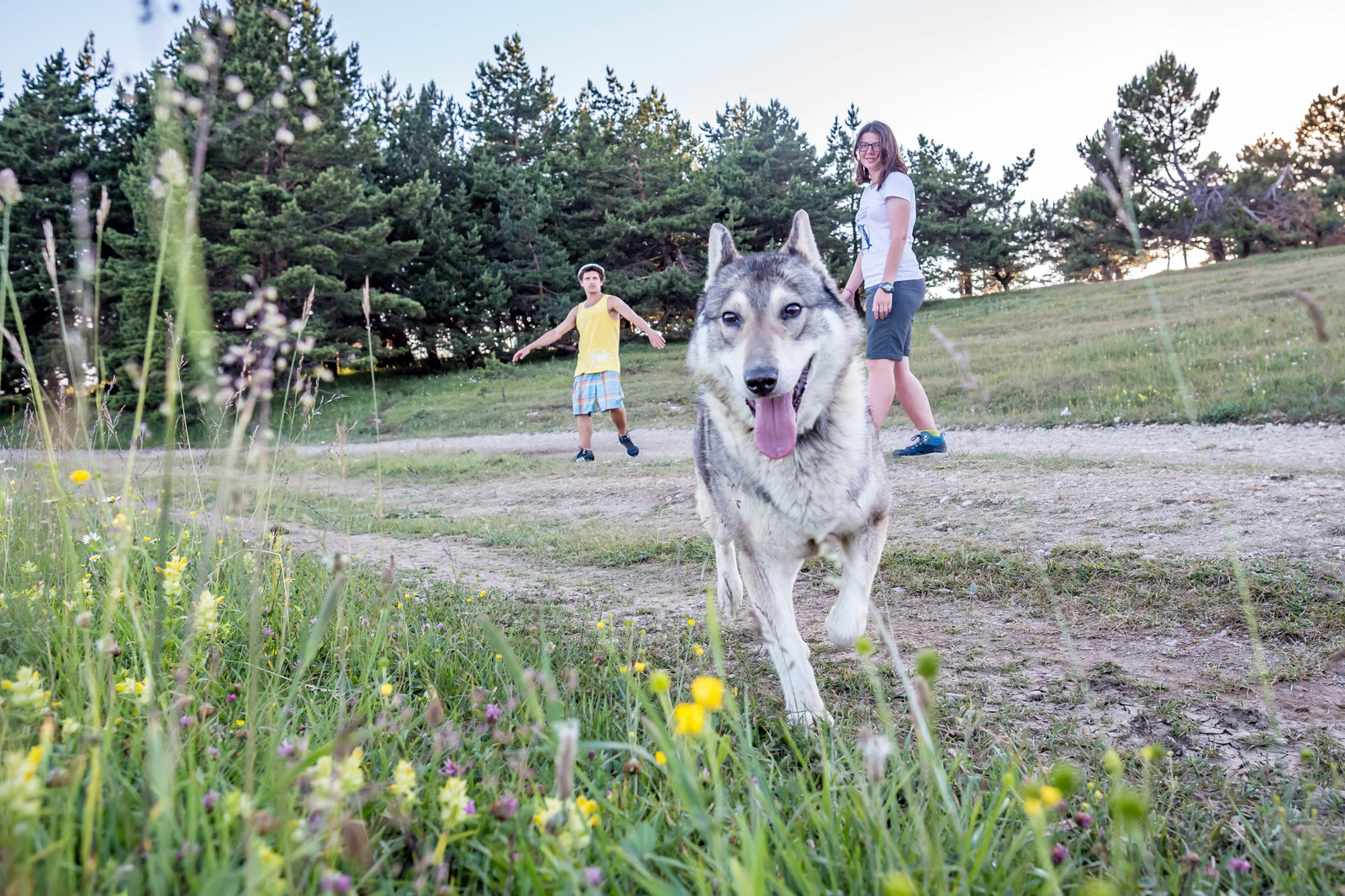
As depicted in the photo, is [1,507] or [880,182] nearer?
[1,507]

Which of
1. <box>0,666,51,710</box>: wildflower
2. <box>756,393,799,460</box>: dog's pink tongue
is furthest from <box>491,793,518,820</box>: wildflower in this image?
<box>756,393,799,460</box>: dog's pink tongue

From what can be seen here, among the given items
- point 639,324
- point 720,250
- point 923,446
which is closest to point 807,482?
point 720,250

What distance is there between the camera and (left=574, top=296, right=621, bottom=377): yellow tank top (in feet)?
31.6

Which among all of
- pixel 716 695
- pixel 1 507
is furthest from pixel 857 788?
pixel 1 507

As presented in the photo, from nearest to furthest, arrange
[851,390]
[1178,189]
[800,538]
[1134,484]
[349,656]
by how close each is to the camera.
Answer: [349,656]
[800,538]
[851,390]
[1134,484]
[1178,189]

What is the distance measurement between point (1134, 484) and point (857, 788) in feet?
14.9

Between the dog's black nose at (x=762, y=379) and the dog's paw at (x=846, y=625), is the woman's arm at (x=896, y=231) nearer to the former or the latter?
the dog's black nose at (x=762, y=379)

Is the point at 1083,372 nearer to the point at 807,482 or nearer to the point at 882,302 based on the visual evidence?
the point at 882,302

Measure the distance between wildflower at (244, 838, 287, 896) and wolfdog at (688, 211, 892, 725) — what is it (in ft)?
5.29

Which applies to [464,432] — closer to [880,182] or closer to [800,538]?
[880,182]

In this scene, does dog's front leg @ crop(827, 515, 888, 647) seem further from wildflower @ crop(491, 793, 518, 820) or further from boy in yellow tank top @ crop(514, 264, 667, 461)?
boy in yellow tank top @ crop(514, 264, 667, 461)

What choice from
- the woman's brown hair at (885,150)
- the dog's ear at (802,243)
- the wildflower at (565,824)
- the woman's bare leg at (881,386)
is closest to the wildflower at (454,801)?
the wildflower at (565,824)

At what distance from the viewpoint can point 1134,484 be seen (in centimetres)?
507

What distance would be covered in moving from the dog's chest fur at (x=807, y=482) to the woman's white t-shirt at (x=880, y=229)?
2.88m
